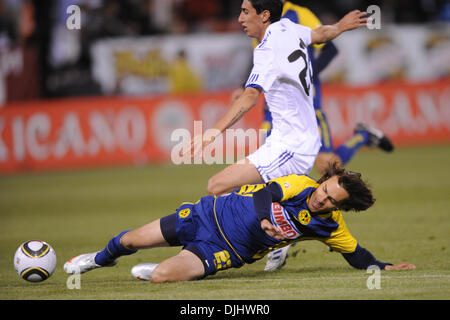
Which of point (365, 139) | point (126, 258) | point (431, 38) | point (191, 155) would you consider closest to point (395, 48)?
point (431, 38)

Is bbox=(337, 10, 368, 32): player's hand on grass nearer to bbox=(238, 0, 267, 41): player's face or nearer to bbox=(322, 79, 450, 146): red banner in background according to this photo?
bbox=(238, 0, 267, 41): player's face

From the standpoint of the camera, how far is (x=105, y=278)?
6.81 m

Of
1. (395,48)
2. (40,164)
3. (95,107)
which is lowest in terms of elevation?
(40,164)

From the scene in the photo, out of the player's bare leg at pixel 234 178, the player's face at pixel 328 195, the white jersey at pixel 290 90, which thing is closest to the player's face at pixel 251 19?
the white jersey at pixel 290 90

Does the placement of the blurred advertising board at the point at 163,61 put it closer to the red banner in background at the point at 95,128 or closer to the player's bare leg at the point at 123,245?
the red banner in background at the point at 95,128

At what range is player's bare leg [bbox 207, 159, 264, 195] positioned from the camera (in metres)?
6.78

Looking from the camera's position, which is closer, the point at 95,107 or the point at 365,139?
the point at 365,139

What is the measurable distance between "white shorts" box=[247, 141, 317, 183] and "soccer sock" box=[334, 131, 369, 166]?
2.62 meters

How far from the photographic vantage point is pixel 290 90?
22.7 feet

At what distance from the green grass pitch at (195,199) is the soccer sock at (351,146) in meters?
0.94

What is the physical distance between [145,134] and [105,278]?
1217 cm

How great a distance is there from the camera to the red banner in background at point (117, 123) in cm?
1867

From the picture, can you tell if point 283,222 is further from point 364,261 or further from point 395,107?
point 395,107

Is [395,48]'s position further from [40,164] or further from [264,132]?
[264,132]
